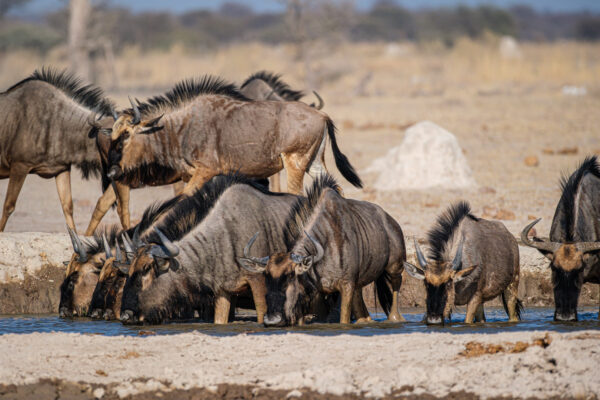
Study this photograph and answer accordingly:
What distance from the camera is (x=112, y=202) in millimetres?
10922

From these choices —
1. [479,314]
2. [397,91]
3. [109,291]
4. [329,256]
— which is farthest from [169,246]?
[397,91]

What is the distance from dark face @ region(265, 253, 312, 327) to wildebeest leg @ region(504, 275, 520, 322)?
6.54 ft

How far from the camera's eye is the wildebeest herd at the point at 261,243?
8102mm

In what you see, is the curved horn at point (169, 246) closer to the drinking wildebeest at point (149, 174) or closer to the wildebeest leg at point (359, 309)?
the wildebeest leg at point (359, 309)

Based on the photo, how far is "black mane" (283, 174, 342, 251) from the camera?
8.32 meters

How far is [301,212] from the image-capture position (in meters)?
8.40

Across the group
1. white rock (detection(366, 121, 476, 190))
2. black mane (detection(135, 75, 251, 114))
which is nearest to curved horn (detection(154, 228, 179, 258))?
black mane (detection(135, 75, 251, 114))

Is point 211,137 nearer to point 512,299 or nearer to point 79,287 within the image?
point 79,287

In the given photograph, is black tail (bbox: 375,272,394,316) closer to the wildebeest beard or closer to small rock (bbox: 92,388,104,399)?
the wildebeest beard

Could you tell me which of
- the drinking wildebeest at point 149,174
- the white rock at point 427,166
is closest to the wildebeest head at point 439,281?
the drinking wildebeest at point 149,174

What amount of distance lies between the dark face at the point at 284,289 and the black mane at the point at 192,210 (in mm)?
930

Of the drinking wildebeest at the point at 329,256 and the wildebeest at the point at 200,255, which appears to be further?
the wildebeest at the point at 200,255

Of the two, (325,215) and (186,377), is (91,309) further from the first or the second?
(186,377)

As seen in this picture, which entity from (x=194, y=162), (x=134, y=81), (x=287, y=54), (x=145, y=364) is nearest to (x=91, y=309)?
(x=194, y=162)
